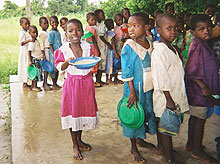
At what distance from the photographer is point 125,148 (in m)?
2.98

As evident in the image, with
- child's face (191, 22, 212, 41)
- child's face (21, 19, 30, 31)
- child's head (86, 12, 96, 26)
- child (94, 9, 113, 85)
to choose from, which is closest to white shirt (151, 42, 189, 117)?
child's face (191, 22, 212, 41)

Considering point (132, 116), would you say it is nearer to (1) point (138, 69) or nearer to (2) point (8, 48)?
(1) point (138, 69)

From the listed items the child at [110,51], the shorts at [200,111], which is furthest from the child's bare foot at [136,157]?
the child at [110,51]

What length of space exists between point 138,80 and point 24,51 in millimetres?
3641

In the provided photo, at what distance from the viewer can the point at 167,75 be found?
2426 millimetres

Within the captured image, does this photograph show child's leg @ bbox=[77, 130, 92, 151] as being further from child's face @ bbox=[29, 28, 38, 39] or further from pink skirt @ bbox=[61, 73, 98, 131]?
child's face @ bbox=[29, 28, 38, 39]

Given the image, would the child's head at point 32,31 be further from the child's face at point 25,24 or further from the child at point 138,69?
the child at point 138,69

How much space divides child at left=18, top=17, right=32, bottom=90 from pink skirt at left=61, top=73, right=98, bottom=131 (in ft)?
9.89

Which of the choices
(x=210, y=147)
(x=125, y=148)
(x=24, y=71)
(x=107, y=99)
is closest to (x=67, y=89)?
(x=125, y=148)

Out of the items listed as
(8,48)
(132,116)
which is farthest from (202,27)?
(8,48)

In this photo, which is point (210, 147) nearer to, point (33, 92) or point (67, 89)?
point (67, 89)

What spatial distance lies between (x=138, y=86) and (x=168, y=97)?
33cm

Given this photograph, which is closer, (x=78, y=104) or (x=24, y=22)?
(x=78, y=104)

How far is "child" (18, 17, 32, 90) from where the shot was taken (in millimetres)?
5441
